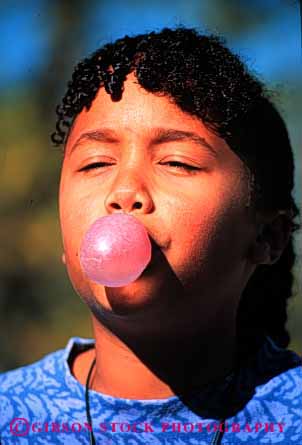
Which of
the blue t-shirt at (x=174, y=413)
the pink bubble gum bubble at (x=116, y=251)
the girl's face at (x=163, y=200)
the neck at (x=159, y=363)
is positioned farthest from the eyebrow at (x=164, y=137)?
the blue t-shirt at (x=174, y=413)

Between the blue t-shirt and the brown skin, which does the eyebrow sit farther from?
the blue t-shirt

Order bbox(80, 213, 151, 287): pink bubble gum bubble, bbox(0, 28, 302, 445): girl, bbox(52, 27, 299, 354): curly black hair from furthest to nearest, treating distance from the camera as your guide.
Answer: bbox(52, 27, 299, 354): curly black hair < bbox(0, 28, 302, 445): girl < bbox(80, 213, 151, 287): pink bubble gum bubble

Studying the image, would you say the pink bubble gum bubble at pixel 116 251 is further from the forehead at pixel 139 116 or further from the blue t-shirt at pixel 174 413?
the blue t-shirt at pixel 174 413

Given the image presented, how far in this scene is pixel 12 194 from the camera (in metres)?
2.53

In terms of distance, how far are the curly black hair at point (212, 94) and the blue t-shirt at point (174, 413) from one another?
11cm

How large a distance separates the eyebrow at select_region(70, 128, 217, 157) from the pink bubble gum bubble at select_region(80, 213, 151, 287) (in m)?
0.19

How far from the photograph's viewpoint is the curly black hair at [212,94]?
4.23 ft

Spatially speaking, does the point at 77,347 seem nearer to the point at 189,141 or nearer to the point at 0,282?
the point at 189,141

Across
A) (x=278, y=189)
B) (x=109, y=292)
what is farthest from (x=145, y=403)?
(x=278, y=189)

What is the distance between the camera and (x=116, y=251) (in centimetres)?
108

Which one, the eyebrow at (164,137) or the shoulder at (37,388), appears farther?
the shoulder at (37,388)

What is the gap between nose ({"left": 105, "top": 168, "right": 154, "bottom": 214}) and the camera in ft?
3.74

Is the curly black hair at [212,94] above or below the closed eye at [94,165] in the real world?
above

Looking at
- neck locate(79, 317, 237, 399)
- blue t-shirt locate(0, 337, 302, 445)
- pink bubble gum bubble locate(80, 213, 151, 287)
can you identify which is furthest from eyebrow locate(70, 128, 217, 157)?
blue t-shirt locate(0, 337, 302, 445)
